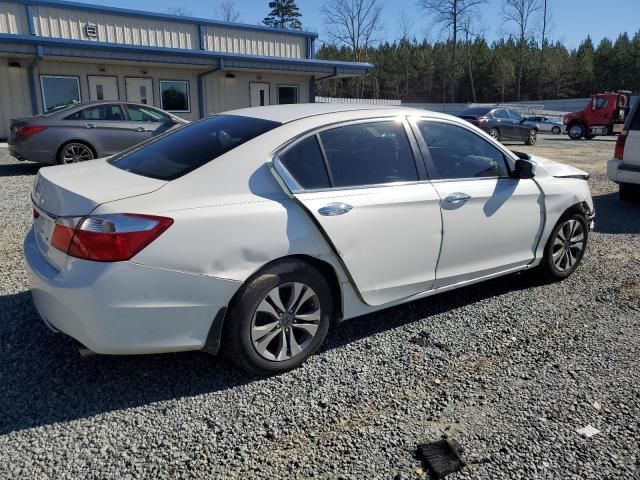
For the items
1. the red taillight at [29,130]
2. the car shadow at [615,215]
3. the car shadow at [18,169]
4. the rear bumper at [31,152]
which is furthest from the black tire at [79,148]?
the car shadow at [615,215]

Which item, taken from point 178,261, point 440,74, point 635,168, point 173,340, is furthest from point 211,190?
point 440,74

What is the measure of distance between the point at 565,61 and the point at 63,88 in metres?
69.6

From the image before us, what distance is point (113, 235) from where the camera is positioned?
8.39 feet

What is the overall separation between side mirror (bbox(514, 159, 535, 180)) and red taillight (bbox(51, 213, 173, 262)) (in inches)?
112

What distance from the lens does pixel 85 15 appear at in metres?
19.2

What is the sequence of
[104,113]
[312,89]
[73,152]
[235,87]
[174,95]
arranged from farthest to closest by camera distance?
[312,89]
[235,87]
[174,95]
[104,113]
[73,152]

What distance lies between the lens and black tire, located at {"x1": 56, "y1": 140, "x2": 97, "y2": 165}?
403 inches

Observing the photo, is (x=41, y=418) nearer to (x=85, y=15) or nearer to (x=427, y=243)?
(x=427, y=243)

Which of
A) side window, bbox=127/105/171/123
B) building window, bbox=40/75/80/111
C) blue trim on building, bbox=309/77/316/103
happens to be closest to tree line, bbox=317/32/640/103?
blue trim on building, bbox=309/77/316/103

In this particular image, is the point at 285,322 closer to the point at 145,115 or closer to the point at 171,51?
the point at 145,115

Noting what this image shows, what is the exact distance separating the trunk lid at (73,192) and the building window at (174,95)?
18478 millimetres

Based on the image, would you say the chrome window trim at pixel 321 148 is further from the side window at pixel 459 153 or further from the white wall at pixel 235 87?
the white wall at pixel 235 87

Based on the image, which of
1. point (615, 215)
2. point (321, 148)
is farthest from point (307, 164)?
point (615, 215)

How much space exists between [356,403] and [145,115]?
10.2 m
